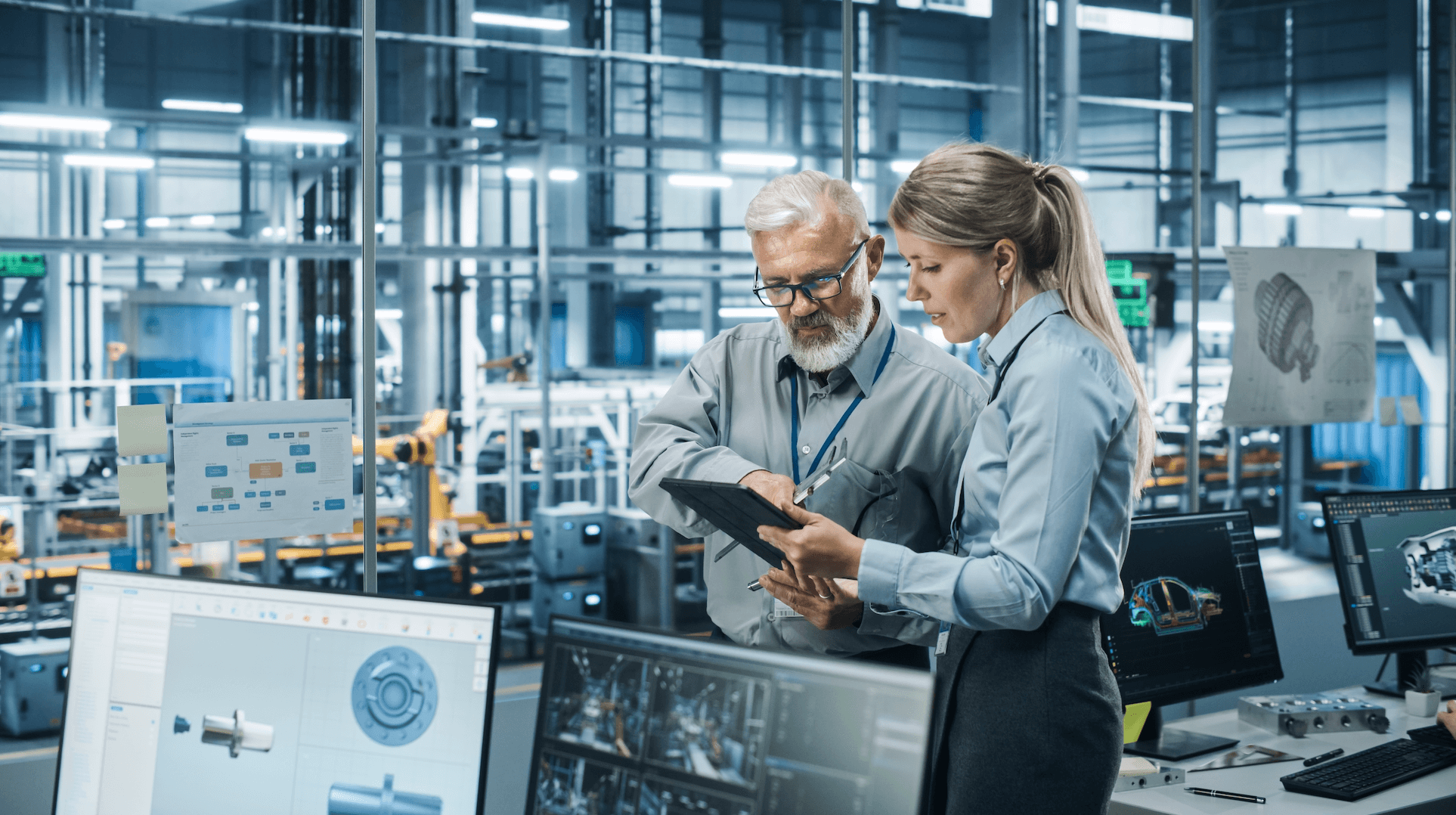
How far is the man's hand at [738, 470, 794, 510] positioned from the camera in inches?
56.2

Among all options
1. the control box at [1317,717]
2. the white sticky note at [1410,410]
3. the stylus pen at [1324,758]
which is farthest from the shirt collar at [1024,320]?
the white sticky note at [1410,410]

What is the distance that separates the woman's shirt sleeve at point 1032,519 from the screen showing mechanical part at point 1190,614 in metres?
0.83

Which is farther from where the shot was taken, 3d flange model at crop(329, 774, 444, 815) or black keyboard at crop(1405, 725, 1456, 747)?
black keyboard at crop(1405, 725, 1456, 747)

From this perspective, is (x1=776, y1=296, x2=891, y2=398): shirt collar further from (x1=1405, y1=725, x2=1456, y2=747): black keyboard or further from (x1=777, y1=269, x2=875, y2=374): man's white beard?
(x1=1405, y1=725, x2=1456, y2=747): black keyboard

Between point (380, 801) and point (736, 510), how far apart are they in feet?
1.61

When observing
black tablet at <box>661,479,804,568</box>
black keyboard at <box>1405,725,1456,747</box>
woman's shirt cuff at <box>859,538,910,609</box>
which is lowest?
black keyboard at <box>1405,725,1456,747</box>

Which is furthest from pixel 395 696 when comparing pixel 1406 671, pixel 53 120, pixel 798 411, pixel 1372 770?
pixel 53 120

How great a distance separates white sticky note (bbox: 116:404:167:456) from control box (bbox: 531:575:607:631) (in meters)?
4.93

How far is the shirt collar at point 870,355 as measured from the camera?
1682mm

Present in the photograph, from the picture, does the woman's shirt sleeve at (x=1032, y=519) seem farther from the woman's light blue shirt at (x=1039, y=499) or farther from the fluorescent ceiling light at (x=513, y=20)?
the fluorescent ceiling light at (x=513, y=20)

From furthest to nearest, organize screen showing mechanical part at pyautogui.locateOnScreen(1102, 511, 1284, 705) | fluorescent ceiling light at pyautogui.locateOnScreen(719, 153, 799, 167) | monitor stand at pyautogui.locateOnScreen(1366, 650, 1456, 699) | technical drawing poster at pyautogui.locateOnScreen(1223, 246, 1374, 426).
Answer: fluorescent ceiling light at pyautogui.locateOnScreen(719, 153, 799, 167) < technical drawing poster at pyautogui.locateOnScreen(1223, 246, 1374, 426) < monitor stand at pyautogui.locateOnScreen(1366, 650, 1456, 699) < screen showing mechanical part at pyautogui.locateOnScreen(1102, 511, 1284, 705)

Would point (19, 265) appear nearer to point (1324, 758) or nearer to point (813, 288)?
point (813, 288)

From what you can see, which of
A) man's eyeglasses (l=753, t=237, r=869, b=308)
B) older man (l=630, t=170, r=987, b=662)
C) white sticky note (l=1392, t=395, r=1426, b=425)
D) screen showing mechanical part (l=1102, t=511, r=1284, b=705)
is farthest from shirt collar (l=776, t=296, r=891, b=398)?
white sticky note (l=1392, t=395, r=1426, b=425)

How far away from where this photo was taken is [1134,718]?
7.08 ft
